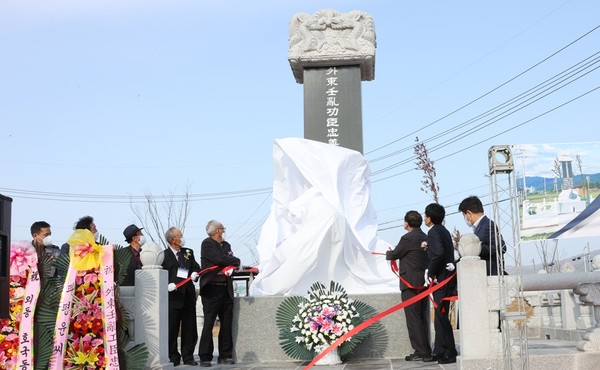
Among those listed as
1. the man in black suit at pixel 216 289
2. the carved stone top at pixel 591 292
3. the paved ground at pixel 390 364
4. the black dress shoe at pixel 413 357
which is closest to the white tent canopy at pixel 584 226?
the carved stone top at pixel 591 292

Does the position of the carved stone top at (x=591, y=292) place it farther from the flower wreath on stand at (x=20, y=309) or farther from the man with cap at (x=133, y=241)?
the flower wreath on stand at (x=20, y=309)

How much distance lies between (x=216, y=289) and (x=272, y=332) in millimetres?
853

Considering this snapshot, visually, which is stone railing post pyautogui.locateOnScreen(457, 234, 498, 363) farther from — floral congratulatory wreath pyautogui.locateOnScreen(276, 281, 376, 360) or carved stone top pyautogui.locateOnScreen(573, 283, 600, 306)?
floral congratulatory wreath pyautogui.locateOnScreen(276, 281, 376, 360)

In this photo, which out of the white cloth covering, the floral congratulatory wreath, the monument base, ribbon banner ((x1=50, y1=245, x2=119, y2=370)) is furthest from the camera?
the white cloth covering

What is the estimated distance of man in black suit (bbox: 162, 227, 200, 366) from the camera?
8719 millimetres

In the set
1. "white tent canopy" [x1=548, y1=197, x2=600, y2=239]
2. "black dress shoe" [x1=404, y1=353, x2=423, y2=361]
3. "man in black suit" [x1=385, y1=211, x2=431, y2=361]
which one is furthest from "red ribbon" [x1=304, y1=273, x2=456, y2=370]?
"white tent canopy" [x1=548, y1=197, x2=600, y2=239]

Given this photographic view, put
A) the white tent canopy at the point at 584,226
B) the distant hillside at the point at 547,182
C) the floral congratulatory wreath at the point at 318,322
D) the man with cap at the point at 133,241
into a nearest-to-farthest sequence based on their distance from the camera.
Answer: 1. the distant hillside at the point at 547,182
2. the white tent canopy at the point at 584,226
3. the man with cap at the point at 133,241
4. the floral congratulatory wreath at the point at 318,322

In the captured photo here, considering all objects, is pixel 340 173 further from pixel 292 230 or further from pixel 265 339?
pixel 265 339

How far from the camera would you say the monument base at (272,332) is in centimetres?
906

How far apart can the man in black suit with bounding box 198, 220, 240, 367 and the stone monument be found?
173 inches

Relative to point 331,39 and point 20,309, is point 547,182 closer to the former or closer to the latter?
point 20,309

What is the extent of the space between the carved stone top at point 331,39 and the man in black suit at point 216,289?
4764mm

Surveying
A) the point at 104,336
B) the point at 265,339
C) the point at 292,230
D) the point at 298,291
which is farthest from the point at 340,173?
the point at 104,336

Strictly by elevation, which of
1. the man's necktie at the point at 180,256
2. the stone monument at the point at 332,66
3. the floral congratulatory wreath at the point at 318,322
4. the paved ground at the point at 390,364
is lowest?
the paved ground at the point at 390,364
